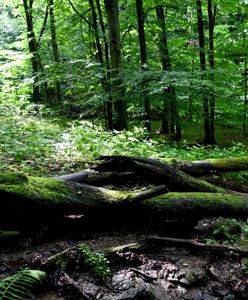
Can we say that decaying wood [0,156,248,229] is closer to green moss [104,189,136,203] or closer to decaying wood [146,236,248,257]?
green moss [104,189,136,203]

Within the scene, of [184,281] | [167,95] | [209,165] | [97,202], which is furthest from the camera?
[167,95]

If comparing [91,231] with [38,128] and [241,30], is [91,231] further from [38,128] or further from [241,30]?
[241,30]

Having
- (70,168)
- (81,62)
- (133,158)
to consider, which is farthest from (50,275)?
(81,62)

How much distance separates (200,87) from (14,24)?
957 inches

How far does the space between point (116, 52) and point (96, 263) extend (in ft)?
26.9

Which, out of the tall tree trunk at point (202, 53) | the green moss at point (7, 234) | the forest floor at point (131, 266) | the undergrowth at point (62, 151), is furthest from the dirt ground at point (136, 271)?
the tall tree trunk at point (202, 53)

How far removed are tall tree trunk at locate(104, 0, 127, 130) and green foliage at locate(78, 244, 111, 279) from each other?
252 inches

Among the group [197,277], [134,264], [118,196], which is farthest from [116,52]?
[197,277]

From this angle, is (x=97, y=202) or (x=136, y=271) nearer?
(x=136, y=271)

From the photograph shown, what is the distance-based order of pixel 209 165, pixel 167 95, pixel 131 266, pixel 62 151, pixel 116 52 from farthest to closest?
pixel 116 52 → pixel 167 95 → pixel 62 151 → pixel 209 165 → pixel 131 266

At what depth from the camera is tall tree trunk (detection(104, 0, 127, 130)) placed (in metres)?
10.1

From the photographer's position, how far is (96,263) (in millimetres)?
3762

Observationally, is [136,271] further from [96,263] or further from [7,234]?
[7,234]

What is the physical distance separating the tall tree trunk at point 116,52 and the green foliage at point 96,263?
252 inches
